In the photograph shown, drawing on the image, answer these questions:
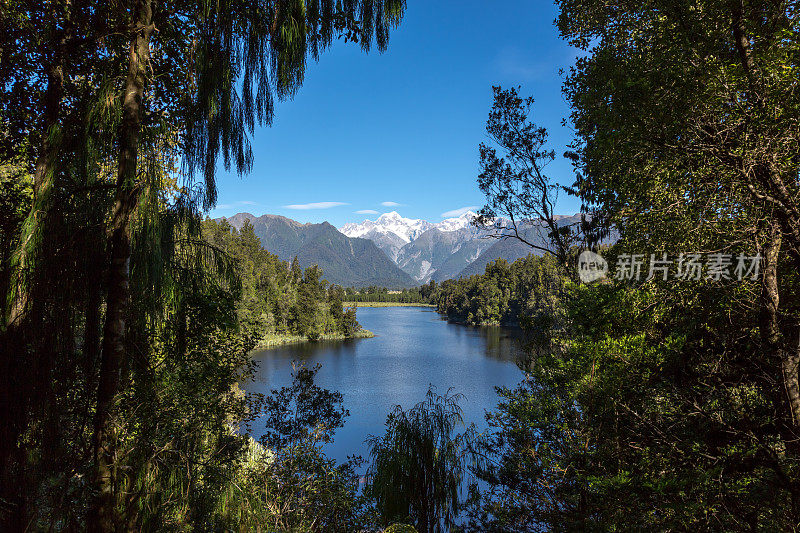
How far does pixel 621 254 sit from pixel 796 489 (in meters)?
2.70

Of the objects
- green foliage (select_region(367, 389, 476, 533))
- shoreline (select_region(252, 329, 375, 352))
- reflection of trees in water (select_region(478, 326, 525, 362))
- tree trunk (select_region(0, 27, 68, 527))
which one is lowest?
shoreline (select_region(252, 329, 375, 352))

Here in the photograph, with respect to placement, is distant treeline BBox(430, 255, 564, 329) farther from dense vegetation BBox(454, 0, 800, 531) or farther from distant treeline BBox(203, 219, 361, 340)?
dense vegetation BBox(454, 0, 800, 531)

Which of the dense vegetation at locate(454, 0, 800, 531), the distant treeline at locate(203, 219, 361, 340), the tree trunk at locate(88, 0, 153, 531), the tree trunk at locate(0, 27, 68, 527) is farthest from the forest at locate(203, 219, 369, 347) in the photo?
the tree trunk at locate(88, 0, 153, 531)

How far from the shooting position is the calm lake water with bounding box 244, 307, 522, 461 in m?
18.4

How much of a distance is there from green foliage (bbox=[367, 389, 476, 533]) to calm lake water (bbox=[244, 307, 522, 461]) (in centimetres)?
389

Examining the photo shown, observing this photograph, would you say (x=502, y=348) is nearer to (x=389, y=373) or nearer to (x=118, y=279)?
(x=389, y=373)

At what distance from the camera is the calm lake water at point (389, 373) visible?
60.3 ft

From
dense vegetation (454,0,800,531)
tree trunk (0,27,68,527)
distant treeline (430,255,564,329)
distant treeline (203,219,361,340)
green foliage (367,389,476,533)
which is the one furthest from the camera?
distant treeline (430,255,564,329)

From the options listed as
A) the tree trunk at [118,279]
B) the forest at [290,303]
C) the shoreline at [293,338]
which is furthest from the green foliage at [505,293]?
the tree trunk at [118,279]

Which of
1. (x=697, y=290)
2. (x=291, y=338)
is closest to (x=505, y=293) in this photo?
(x=291, y=338)

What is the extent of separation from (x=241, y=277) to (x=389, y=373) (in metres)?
25.8

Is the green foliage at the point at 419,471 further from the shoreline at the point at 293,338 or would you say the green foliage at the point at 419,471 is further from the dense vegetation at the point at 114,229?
the shoreline at the point at 293,338

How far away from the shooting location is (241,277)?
172 inches

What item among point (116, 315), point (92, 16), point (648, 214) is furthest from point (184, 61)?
point (648, 214)
